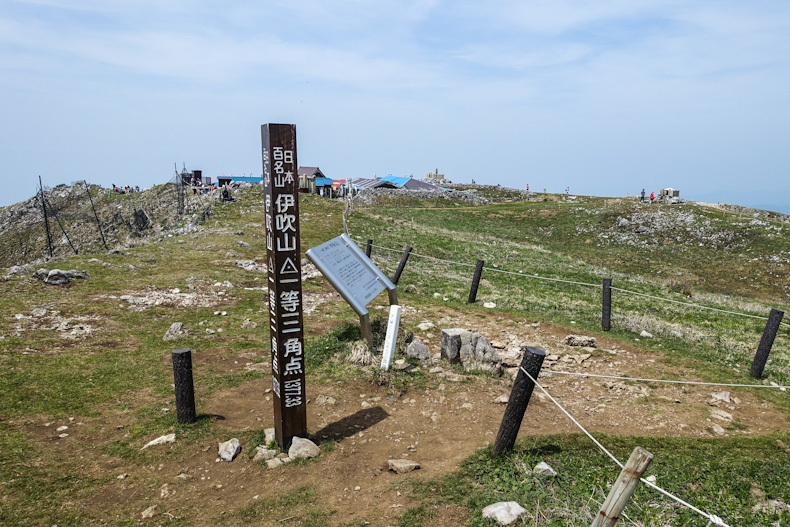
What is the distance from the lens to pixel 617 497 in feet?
12.3

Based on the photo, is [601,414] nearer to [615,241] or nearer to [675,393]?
[675,393]

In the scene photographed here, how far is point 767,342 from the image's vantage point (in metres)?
9.59

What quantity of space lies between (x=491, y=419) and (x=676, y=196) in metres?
58.9

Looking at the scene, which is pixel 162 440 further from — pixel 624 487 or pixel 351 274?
Result: pixel 624 487

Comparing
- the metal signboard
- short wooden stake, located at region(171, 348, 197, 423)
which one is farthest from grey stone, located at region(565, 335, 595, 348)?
short wooden stake, located at region(171, 348, 197, 423)

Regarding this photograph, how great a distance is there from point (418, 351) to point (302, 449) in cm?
369

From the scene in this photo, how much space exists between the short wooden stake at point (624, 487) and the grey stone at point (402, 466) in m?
2.57

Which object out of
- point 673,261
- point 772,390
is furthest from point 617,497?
point 673,261

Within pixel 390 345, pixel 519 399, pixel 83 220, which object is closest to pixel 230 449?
pixel 390 345

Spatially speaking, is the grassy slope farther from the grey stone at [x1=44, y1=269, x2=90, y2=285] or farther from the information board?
the information board

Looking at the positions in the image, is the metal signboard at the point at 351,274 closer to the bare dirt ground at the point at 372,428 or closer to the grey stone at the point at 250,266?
the bare dirt ground at the point at 372,428

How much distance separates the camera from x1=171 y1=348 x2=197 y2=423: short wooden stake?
676 cm

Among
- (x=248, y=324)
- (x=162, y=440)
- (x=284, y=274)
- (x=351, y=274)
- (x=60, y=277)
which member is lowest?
(x=162, y=440)

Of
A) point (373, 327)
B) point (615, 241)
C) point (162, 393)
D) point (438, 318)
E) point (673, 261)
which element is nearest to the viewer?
point (162, 393)
